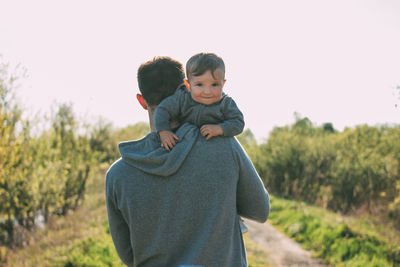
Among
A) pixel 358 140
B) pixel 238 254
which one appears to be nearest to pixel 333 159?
pixel 358 140

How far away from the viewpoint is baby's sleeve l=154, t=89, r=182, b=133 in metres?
1.64

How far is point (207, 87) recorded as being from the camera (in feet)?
5.77

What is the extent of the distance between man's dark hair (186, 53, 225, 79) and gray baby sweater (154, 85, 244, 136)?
119 millimetres

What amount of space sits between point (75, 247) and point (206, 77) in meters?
5.58

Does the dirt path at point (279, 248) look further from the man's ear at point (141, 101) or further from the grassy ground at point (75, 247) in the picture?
the man's ear at point (141, 101)

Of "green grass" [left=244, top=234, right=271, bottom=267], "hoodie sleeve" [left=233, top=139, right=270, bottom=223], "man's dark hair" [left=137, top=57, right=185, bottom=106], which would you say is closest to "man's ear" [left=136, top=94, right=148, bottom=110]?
"man's dark hair" [left=137, top=57, right=185, bottom=106]

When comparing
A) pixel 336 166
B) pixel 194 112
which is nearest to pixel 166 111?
pixel 194 112

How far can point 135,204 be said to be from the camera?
1.50m

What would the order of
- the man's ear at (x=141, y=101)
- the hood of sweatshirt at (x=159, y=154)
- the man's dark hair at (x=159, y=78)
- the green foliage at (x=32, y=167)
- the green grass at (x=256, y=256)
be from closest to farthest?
1. the hood of sweatshirt at (x=159, y=154)
2. the man's dark hair at (x=159, y=78)
3. the man's ear at (x=141, y=101)
4. the green grass at (x=256, y=256)
5. the green foliage at (x=32, y=167)

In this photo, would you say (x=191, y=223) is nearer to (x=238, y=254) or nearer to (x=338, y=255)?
(x=238, y=254)

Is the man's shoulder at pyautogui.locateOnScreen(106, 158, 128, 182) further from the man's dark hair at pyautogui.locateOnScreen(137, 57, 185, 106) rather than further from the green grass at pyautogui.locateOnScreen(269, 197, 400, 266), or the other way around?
the green grass at pyautogui.locateOnScreen(269, 197, 400, 266)

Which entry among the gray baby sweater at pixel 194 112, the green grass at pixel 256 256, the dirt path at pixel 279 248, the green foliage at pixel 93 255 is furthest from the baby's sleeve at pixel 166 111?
the dirt path at pixel 279 248

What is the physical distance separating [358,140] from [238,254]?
16.5 m

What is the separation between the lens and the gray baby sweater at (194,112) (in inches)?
65.6
